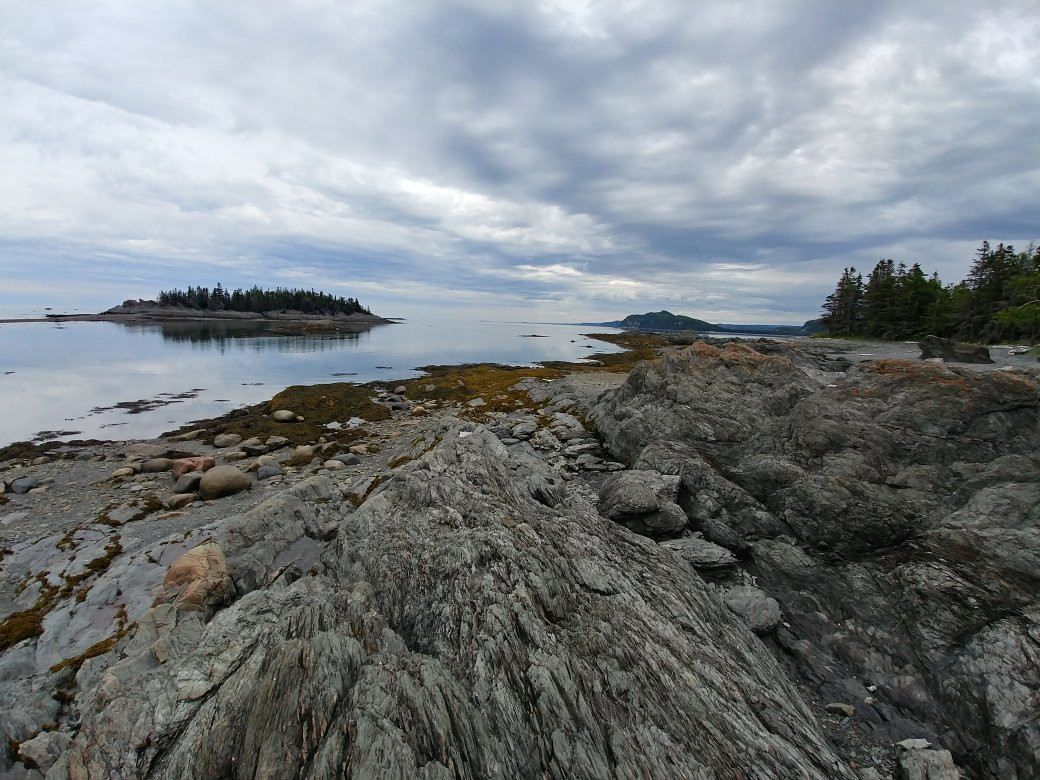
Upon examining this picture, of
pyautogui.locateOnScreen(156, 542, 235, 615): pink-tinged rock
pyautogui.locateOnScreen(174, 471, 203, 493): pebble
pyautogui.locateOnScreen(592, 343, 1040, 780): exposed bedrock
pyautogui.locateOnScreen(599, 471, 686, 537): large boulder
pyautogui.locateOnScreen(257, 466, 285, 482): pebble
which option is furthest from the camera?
pyautogui.locateOnScreen(257, 466, 285, 482): pebble

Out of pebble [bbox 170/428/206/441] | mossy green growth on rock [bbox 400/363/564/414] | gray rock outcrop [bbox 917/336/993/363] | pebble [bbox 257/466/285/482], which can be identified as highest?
gray rock outcrop [bbox 917/336/993/363]

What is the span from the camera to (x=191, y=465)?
83.4 ft

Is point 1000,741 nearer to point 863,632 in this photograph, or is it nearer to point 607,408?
point 863,632

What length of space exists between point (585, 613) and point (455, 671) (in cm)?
285

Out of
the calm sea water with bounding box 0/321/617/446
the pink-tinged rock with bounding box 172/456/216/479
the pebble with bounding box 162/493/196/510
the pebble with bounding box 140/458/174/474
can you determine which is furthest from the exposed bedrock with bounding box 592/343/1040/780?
the calm sea water with bounding box 0/321/617/446

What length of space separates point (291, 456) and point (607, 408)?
68.8 feet

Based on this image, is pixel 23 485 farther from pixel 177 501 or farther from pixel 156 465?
pixel 177 501

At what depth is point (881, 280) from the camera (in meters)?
92.4

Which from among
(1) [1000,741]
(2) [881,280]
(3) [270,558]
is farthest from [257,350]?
(2) [881,280]

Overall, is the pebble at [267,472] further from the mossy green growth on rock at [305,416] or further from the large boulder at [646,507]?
the large boulder at [646,507]

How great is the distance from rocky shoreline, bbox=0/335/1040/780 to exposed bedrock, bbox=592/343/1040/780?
0.21ft

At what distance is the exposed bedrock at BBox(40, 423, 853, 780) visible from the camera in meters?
6.36

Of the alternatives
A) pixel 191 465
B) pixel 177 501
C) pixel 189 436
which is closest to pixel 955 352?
pixel 177 501

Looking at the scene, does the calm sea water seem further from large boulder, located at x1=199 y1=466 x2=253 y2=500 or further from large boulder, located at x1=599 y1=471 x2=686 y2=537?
large boulder, located at x1=599 y1=471 x2=686 y2=537
